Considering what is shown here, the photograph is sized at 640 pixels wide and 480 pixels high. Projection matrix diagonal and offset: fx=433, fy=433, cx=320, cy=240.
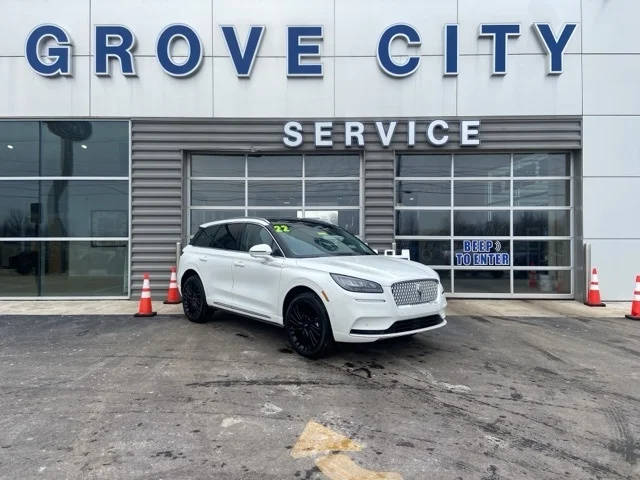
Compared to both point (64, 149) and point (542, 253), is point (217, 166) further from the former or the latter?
point (542, 253)

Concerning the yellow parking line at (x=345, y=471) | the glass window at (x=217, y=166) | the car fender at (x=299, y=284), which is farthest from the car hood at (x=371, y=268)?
the glass window at (x=217, y=166)

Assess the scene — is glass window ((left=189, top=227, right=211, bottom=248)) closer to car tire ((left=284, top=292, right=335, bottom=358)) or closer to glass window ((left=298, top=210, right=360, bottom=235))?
car tire ((left=284, top=292, right=335, bottom=358))

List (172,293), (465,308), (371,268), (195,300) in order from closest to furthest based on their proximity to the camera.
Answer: (371,268)
(195,300)
(465,308)
(172,293)

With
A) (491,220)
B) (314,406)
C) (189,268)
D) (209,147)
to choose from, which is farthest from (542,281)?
(209,147)

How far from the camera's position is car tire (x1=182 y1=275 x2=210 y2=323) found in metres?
7.20

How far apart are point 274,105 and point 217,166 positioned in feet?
6.76

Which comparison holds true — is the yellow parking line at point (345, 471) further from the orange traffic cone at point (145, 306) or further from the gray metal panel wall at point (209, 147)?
the gray metal panel wall at point (209, 147)

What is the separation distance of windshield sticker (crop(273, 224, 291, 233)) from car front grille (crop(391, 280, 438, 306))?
6.35 feet

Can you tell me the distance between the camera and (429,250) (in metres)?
10.6

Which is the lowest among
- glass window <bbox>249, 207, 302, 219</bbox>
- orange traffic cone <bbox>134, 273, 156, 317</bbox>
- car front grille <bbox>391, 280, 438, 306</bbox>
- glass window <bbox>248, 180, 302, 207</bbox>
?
orange traffic cone <bbox>134, 273, 156, 317</bbox>

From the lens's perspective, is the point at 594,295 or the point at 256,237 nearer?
the point at 256,237

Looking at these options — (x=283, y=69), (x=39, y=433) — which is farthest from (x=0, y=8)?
(x=39, y=433)

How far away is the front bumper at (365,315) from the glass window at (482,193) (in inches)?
251

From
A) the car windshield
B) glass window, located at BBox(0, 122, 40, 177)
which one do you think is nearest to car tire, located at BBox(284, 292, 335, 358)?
the car windshield
